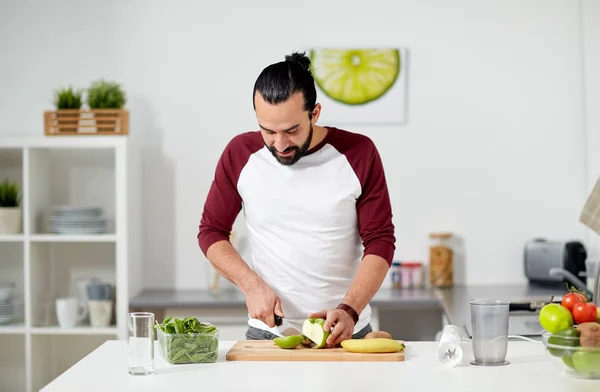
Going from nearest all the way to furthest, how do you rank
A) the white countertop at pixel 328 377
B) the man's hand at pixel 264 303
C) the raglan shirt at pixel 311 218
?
the white countertop at pixel 328 377, the man's hand at pixel 264 303, the raglan shirt at pixel 311 218

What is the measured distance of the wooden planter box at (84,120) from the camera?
3.96 meters

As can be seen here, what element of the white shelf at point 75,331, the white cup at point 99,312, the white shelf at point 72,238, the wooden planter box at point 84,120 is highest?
the wooden planter box at point 84,120

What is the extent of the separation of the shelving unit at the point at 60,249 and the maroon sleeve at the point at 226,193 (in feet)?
4.53

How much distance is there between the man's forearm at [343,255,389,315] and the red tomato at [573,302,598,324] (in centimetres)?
66

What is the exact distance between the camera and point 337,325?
2203mm

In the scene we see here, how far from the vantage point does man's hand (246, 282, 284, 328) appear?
2320 mm

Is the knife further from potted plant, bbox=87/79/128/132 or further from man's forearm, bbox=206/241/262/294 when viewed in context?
potted plant, bbox=87/79/128/132

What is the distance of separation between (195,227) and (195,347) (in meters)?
2.23

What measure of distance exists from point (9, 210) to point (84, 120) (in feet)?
1.75

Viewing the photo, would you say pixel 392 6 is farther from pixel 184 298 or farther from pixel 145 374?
pixel 145 374

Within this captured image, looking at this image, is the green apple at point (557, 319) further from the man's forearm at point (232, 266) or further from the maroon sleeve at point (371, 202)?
the man's forearm at point (232, 266)

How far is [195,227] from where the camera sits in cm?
427

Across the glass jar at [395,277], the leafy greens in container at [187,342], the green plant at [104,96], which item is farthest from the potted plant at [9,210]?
the leafy greens in container at [187,342]

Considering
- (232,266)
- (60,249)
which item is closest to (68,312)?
(60,249)
